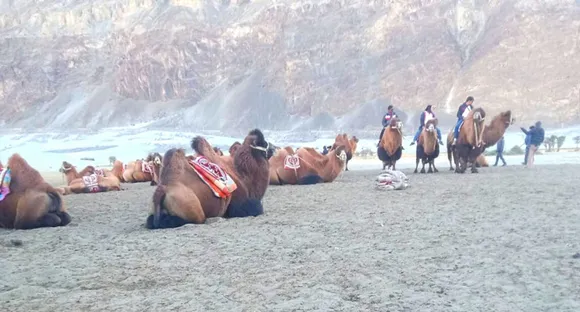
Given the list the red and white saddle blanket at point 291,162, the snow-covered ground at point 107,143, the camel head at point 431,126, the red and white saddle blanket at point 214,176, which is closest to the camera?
the red and white saddle blanket at point 214,176

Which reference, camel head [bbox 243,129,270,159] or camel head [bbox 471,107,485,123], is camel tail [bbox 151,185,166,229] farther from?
camel head [bbox 471,107,485,123]

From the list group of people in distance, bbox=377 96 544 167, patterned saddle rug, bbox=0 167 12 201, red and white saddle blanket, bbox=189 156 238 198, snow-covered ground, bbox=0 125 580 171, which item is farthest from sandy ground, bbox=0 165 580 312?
snow-covered ground, bbox=0 125 580 171

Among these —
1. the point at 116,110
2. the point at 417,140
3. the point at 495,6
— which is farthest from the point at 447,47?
the point at 417,140

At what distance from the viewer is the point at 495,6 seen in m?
86.5

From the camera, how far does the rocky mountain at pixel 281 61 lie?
76.6m

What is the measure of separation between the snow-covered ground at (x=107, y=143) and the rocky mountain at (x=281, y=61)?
307 inches

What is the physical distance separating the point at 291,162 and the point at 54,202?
7.63 m

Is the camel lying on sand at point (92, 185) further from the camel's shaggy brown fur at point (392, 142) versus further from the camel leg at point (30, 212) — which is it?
the camel leg at point (30, 212)

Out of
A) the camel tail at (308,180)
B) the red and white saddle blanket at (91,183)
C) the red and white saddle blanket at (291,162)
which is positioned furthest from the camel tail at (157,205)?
the red and white saddle blanket at (91,183)

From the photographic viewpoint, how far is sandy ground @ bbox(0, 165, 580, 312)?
477cm

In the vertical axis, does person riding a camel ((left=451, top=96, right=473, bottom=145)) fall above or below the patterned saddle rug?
above

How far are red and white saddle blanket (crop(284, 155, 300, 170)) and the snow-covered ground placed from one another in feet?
112

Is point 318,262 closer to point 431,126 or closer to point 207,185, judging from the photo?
point 207,185

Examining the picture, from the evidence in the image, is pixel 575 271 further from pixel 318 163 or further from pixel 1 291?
pixel 318 163
